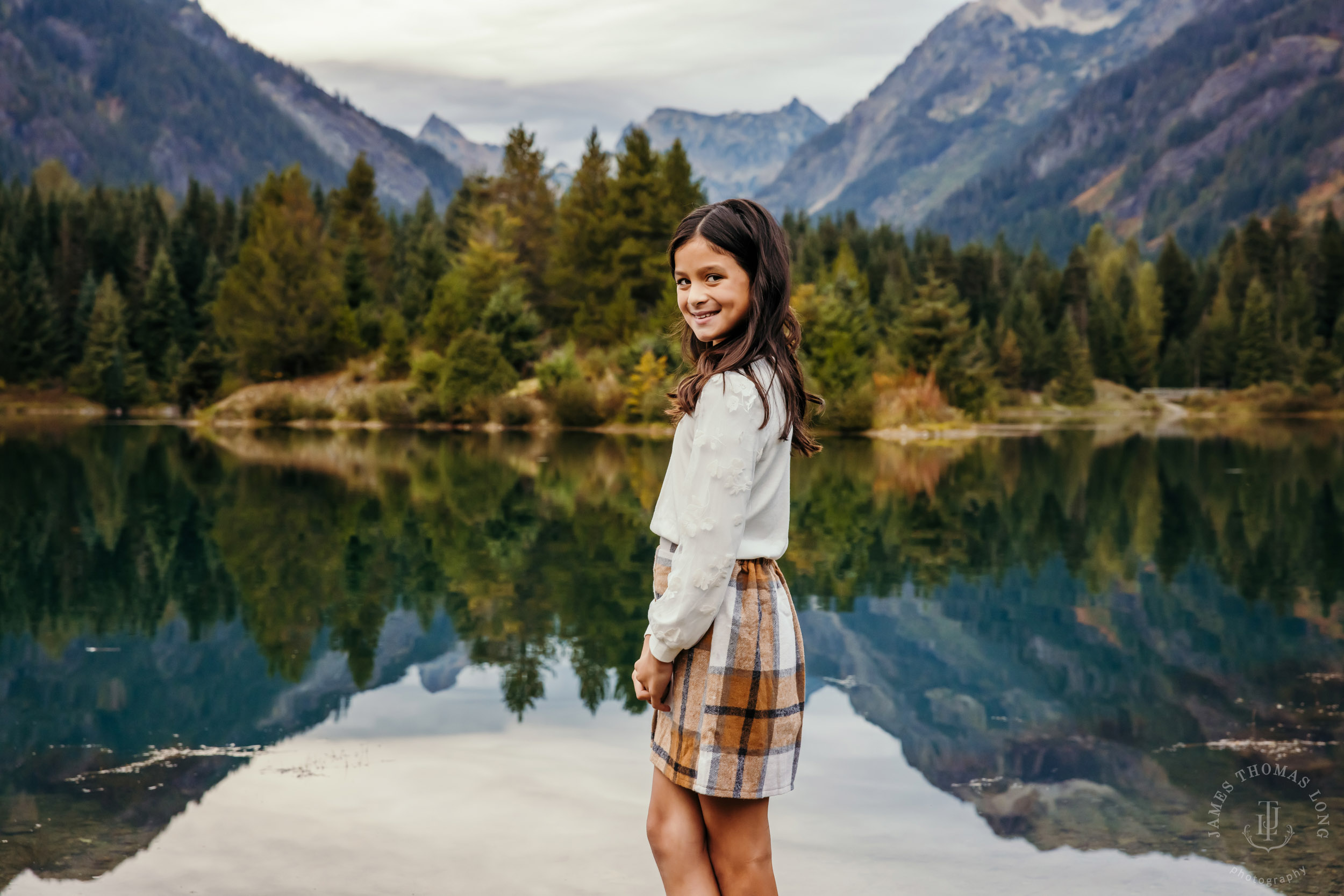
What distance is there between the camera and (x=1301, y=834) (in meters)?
3.78

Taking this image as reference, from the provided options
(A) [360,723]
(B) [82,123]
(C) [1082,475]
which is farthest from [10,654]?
(B) [82,123]

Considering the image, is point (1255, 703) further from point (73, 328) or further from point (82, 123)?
point (82, 123)

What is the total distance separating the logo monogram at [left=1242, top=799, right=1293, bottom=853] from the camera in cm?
370

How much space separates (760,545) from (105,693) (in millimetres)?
4751

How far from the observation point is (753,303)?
2.33m

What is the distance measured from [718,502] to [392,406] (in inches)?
1423

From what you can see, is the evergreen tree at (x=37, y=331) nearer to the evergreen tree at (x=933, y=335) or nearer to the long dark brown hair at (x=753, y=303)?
the evergreen tree at (x=933, y=335)

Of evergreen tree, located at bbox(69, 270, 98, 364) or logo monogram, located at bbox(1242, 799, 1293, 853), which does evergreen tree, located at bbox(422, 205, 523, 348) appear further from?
logo monogram, located at bbox(1242, 799, 1293, 853)

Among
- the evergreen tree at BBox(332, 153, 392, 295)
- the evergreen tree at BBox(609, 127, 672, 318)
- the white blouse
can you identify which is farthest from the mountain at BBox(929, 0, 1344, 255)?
the white blouse

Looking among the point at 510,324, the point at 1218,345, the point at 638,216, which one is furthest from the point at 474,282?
the point at 1218,345

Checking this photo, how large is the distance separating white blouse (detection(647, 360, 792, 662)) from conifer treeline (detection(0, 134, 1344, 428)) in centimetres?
2001

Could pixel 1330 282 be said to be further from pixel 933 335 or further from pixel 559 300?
pixel 559 300

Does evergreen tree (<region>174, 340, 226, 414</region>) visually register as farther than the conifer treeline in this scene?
Yes

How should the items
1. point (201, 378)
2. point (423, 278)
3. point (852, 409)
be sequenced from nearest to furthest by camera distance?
1. point (852, 409)
2. point (423, 278)
3. point (201, 378)
